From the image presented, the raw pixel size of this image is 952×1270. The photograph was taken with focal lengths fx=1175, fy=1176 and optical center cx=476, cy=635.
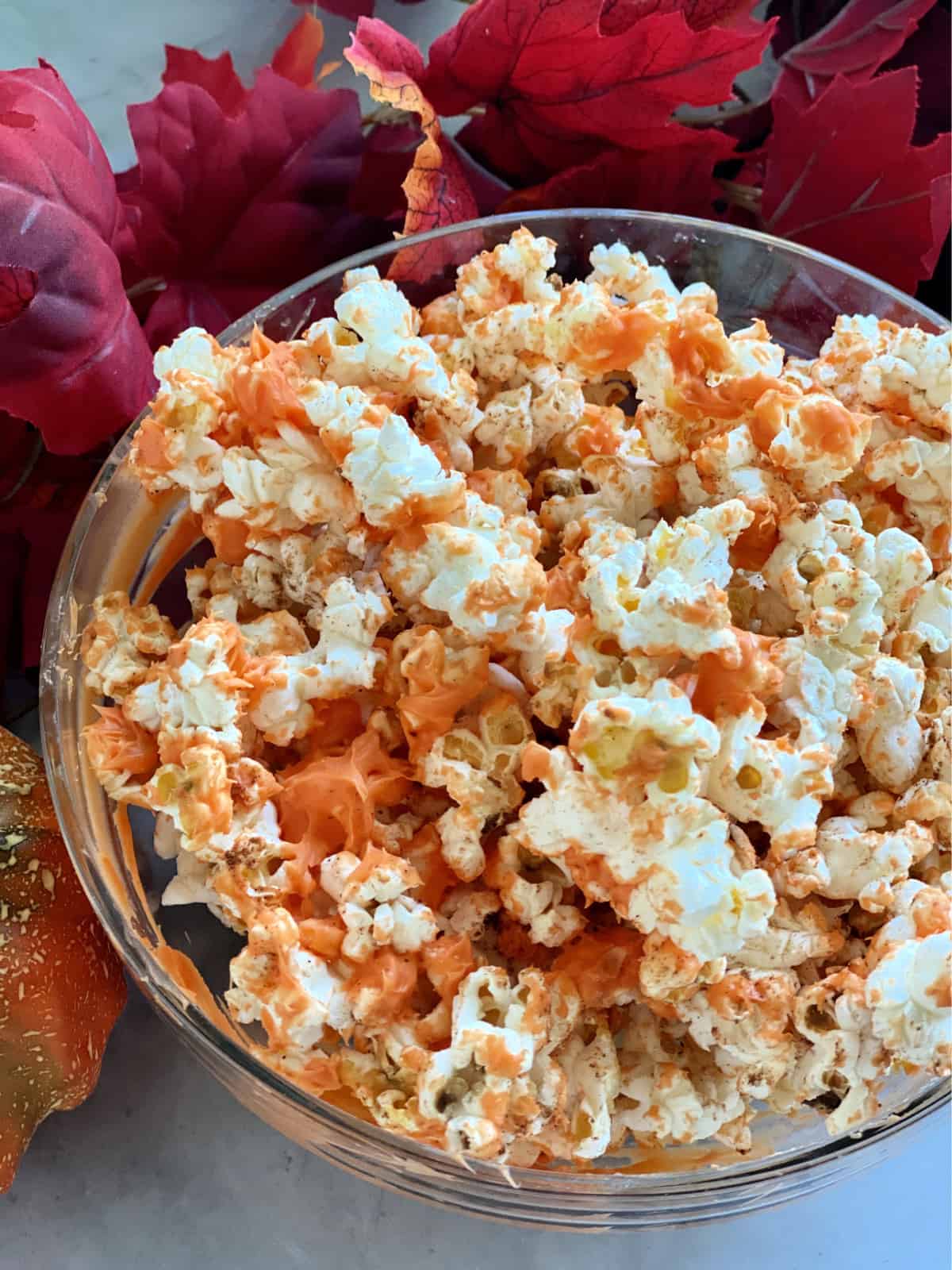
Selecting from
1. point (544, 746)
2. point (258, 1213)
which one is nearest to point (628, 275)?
point (544, 746)

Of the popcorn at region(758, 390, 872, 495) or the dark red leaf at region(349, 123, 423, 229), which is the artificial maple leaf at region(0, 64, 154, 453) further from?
Answer: the popcorn at region(758, 390, 872, 495)

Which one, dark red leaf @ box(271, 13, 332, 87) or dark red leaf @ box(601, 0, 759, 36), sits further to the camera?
dark red leaf @ box(271, 13, 332, 87)

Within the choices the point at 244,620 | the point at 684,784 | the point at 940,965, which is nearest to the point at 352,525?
the point at 244,620

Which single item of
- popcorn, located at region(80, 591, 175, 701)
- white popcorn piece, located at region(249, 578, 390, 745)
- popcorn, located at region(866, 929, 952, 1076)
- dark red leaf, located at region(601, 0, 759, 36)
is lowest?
popcorn, located at region(866, 929, 952, 1076)

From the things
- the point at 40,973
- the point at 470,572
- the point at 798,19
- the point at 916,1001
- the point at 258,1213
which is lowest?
the point at 258,1213

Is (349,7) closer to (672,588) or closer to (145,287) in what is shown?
(145,287)

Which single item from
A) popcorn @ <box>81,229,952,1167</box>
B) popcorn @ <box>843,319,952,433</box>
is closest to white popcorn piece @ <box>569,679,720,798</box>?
popcorn @ <box>81,229,952,1167</box>

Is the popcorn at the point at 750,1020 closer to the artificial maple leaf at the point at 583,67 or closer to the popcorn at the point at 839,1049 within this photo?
the popcorn at the point at 839,1049
